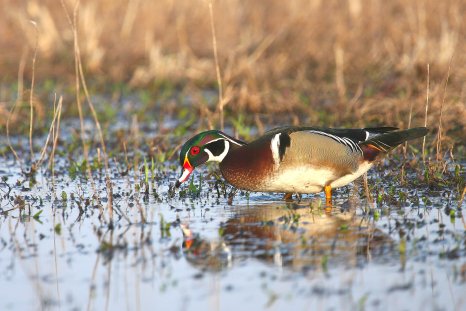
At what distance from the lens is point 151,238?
5617mm

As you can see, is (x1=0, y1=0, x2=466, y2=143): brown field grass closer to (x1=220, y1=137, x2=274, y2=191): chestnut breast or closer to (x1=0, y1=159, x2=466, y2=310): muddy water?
(x1=220, y1=137, x2=274, y2=191): chestnut breast

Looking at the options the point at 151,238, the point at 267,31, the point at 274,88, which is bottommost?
the point at 151,238

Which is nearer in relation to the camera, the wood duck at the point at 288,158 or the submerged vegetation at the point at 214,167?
the submerged vegetation at the point at 214,167

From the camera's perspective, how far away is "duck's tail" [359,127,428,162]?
6938 millimetres

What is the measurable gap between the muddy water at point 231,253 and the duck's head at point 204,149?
0.33 meters

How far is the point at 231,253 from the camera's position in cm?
525

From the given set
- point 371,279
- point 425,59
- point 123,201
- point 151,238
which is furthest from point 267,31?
point 371,279

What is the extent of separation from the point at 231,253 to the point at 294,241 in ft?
1.45

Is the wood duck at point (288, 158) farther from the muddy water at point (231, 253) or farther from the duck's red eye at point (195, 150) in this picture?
the muddy water at point (231, 253)

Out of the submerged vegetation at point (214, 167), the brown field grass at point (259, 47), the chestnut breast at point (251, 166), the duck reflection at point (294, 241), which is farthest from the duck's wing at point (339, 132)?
the brown field grass at point (259, 47)

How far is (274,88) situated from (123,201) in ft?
18.6

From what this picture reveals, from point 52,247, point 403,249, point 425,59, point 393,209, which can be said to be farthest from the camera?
point 425,59

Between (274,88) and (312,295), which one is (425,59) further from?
(312,295)

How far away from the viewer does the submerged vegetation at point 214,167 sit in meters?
4.75
